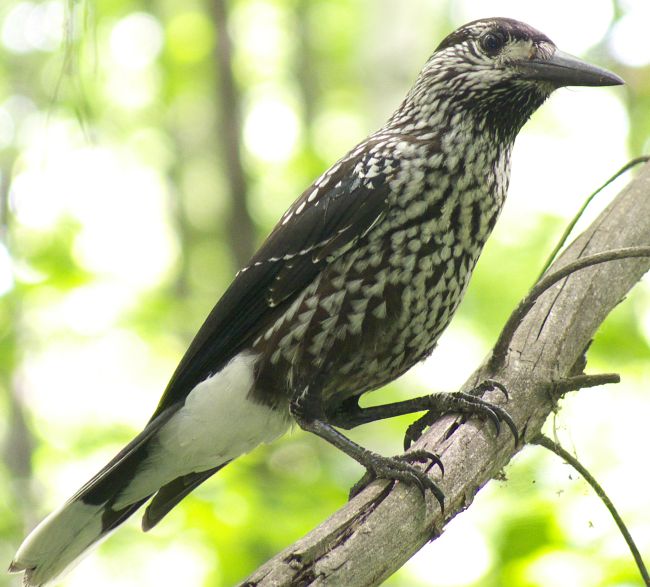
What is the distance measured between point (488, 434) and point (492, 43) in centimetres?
148

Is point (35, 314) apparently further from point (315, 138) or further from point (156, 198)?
point (156, 198)

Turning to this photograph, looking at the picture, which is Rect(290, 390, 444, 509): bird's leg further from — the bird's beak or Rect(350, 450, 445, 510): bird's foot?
the bird's beak

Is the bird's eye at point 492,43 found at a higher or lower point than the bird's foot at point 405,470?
higher

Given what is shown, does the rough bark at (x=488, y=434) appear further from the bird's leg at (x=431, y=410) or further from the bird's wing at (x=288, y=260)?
the bird's wing at (x=288, y=260)

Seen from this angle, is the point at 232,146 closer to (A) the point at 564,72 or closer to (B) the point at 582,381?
(A) the point at 564,72

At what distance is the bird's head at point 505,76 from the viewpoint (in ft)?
9.71

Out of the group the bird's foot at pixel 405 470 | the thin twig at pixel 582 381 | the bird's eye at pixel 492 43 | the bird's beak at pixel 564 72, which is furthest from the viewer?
the bird's eye at pixel 492 43

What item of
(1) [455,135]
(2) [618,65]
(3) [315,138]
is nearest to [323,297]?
(1) [455,135]

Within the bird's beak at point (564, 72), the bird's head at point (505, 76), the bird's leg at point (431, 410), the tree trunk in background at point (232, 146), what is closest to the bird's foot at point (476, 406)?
the bird's leg at point (431, 410)

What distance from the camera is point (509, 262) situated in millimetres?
7645

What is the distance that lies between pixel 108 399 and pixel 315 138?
356 centimetres

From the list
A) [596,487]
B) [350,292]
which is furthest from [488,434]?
[350,292]

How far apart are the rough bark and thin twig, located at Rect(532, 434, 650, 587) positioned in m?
0.05

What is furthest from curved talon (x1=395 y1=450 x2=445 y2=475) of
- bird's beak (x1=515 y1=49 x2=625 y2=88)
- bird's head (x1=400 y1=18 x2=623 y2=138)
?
bird's beak (x1=515 y1=49 x2=625 y2=88)
